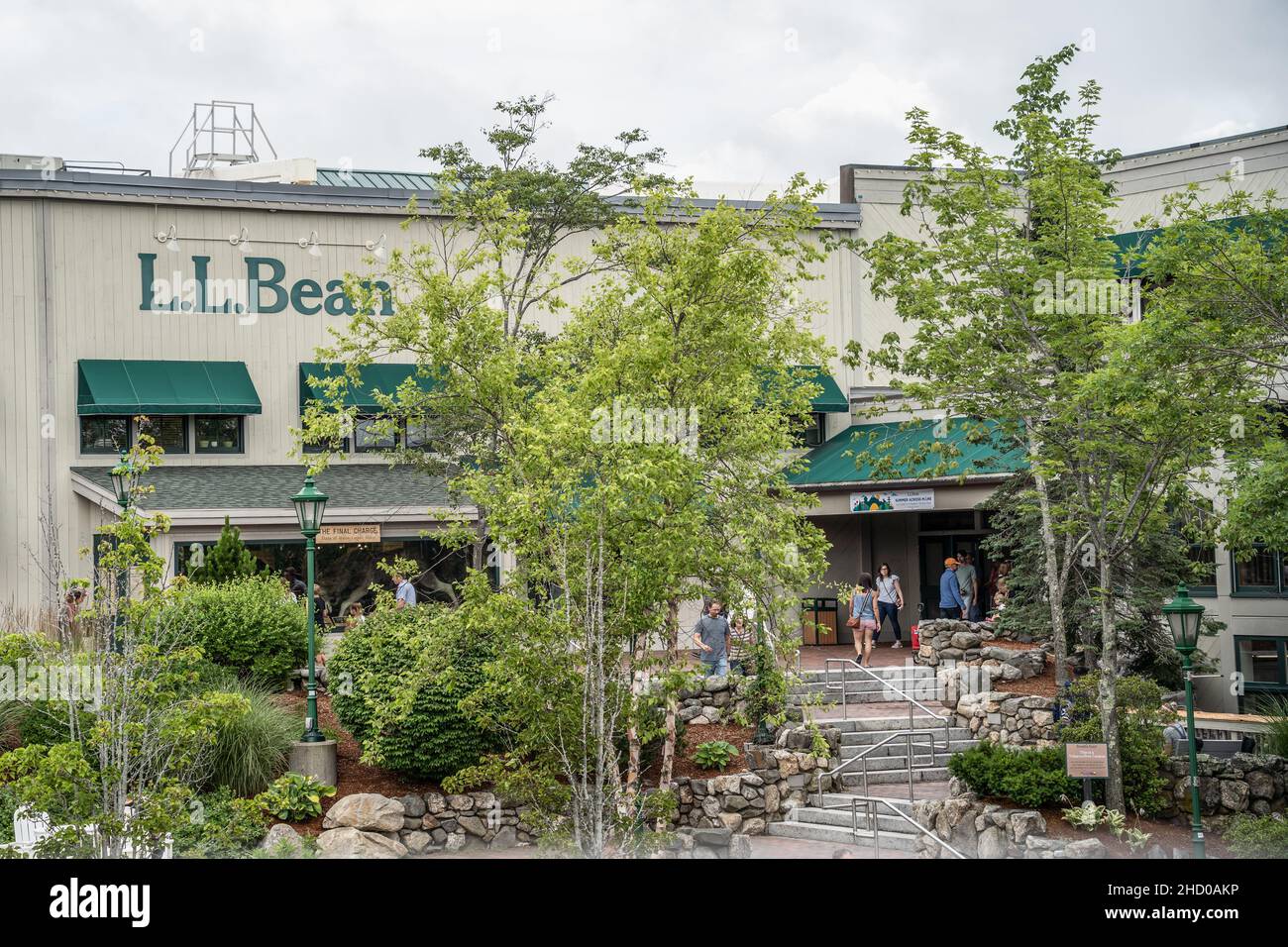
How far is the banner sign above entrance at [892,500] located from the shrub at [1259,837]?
12.3m

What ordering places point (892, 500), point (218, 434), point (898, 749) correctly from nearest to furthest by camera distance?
point (898, 749), point (892, 500), point (218, 434)

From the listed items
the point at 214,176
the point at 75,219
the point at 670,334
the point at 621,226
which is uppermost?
the point at 214,176

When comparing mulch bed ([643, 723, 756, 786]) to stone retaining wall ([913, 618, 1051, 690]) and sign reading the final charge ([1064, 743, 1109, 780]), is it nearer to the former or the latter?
stone retaining wall ([913, 618, 1051, 690])

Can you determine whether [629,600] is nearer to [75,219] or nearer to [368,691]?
[368,691]

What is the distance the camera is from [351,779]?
1634 cm

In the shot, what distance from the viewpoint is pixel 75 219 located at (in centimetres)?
2841

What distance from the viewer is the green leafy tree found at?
67.0 feet

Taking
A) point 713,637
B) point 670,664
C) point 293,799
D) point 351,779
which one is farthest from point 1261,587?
point 293,799

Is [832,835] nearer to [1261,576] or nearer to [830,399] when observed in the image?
[1261,576]

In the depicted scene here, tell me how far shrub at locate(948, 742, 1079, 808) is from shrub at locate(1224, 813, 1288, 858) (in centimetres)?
199

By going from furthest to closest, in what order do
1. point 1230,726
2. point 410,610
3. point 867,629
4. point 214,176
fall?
point 214,176 → point 867,629 → point 1230,726 → point 410,610

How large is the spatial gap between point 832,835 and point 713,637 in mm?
4749

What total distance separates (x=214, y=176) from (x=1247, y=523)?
2659 centimetres
